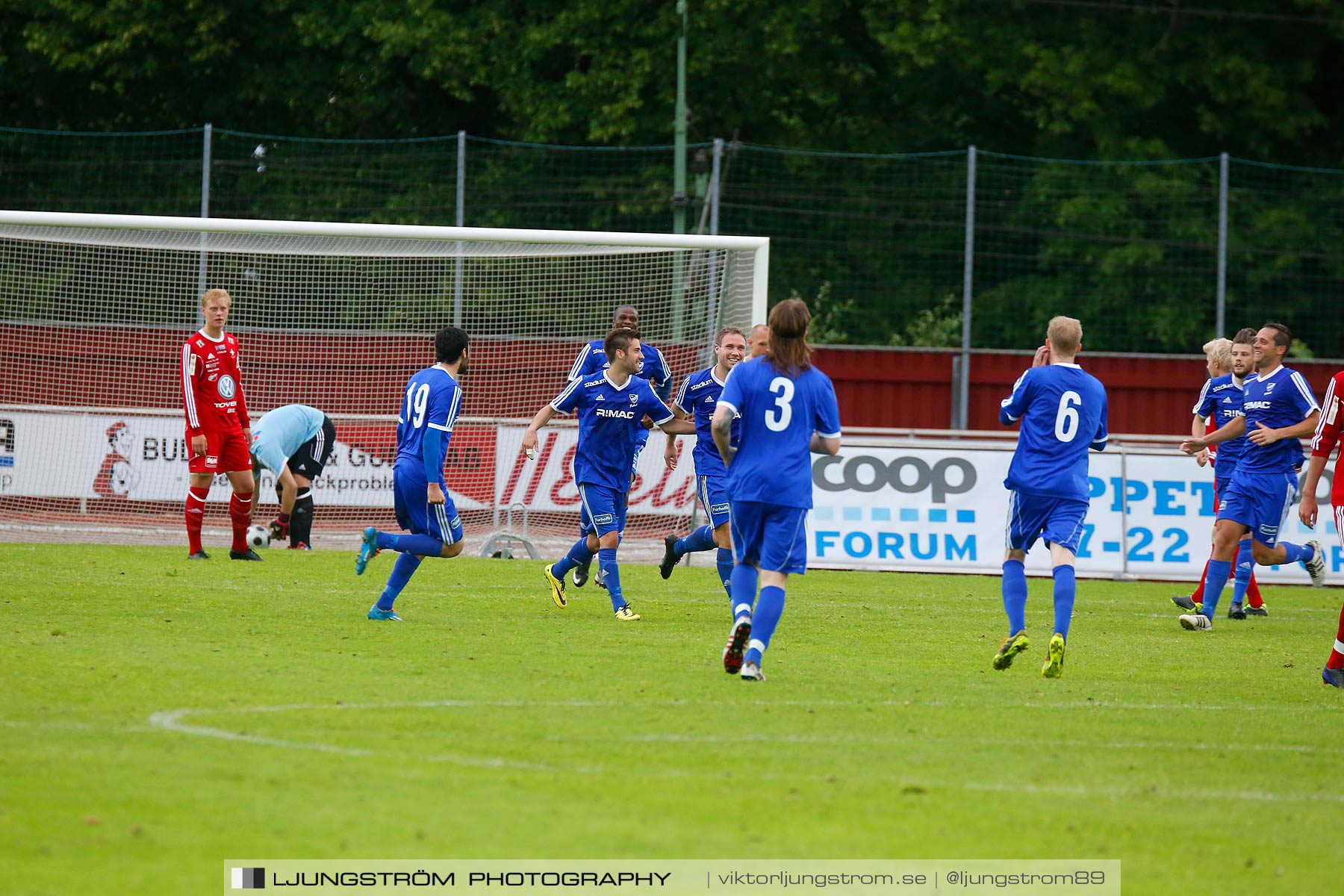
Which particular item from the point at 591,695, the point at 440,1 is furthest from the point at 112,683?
the point at 440,1

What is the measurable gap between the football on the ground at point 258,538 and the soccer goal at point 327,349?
51.5 inches

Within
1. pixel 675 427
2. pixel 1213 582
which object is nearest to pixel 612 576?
pixel 675 427

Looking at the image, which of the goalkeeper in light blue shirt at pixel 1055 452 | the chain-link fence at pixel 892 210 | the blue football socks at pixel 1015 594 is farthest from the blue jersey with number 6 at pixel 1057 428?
the chain-link fence at pixel 892 210

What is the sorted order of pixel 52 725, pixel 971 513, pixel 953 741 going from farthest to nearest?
pixel 971 513, pixel 953 741, pixel 52 725

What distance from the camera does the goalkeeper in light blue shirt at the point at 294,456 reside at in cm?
1521

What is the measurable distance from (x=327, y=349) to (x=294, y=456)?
286 cm

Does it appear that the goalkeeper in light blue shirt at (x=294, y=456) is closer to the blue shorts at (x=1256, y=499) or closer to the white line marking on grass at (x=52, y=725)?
the blue shorts at (x=1256, y=499)

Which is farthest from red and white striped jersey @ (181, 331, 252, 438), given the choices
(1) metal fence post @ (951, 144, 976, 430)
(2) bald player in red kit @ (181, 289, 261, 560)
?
(1) metal fence post @ (951, 144, 976, 430)

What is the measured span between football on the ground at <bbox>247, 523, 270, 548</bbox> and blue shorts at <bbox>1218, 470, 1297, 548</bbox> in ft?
29.2

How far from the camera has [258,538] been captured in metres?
15.5

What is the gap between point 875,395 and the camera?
75.9ft

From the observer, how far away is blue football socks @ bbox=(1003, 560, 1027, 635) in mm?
8625

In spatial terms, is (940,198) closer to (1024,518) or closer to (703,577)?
(703,577)

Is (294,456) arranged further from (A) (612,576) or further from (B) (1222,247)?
(B) (1222,247)
